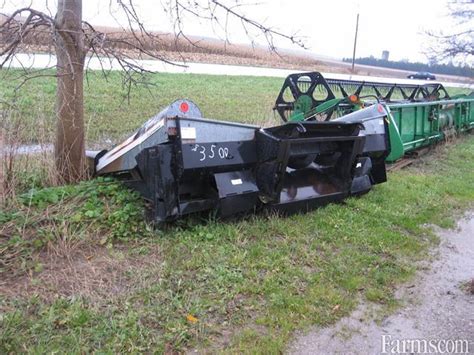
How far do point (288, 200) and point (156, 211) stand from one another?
4.35 feet

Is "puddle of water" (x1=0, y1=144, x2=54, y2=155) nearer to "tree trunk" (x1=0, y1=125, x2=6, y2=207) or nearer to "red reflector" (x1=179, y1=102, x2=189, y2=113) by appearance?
"tree trunk" (x1=0, y1=125, x2=6, y2=207)

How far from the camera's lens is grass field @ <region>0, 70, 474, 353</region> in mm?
2449

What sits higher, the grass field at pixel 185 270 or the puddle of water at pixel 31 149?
the puddle of water at pixel 31 149

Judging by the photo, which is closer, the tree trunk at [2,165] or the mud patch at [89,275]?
the mud patch at [89,275]

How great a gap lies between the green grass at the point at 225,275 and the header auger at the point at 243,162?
199 millimetres

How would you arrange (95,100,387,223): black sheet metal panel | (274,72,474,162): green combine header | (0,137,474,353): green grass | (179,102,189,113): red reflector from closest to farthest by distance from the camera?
1. (0,137,474,353): green grass
2. (95,100,387,223): black sheet metal panel
3. (179,102,189,113): red reflector
4. (274,72,474,162): green combine header

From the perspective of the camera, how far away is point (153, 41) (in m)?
4.62

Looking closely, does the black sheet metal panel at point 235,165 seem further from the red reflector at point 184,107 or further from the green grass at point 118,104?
the green grass at point 118,104

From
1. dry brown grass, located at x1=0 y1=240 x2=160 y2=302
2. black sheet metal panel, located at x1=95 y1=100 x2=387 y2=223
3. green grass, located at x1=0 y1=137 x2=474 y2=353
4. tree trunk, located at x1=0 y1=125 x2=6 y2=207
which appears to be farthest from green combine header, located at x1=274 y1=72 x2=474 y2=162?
tree trunk, located at x1=0 y1=125 x2=6 y2=207

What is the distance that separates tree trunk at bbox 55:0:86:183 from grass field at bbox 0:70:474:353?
0.44m

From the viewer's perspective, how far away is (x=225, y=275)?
10.2ft

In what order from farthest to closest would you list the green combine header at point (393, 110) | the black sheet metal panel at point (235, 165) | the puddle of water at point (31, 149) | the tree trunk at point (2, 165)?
the green combine header at point (393, 110) < the puddle of water at point (31, 149) < the tree trunk at point (2, 165) < the black sheet metal panel at point (235, 165)

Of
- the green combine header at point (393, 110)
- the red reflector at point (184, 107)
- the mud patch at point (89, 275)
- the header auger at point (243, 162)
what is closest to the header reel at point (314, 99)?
the green combine header at point (393, 110)

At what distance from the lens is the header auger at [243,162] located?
3.53 meters
